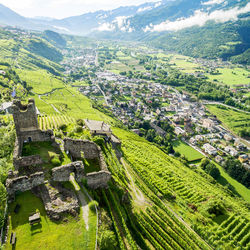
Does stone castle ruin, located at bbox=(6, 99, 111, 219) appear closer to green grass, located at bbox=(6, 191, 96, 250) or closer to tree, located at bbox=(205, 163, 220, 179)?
green grass, located at bbox=(6, 191, 96, 250)

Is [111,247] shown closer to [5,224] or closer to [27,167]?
[5,224]

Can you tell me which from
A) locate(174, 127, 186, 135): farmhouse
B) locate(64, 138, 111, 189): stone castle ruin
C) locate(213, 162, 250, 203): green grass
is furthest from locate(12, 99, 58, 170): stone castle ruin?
locate(174, 127, 186, 135): farmhouse

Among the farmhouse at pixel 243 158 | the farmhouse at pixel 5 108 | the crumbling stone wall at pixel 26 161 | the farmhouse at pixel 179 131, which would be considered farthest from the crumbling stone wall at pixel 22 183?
the farmhouse at pixel 179 131

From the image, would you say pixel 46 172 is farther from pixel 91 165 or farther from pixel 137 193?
pixel 137 193

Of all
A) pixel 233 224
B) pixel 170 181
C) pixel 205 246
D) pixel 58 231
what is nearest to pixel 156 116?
pixel 170 181

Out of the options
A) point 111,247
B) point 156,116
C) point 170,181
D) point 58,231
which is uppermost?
point 58,231

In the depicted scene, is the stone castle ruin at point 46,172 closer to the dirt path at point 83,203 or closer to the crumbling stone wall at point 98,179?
the crumbling stone wall at point 98,179
